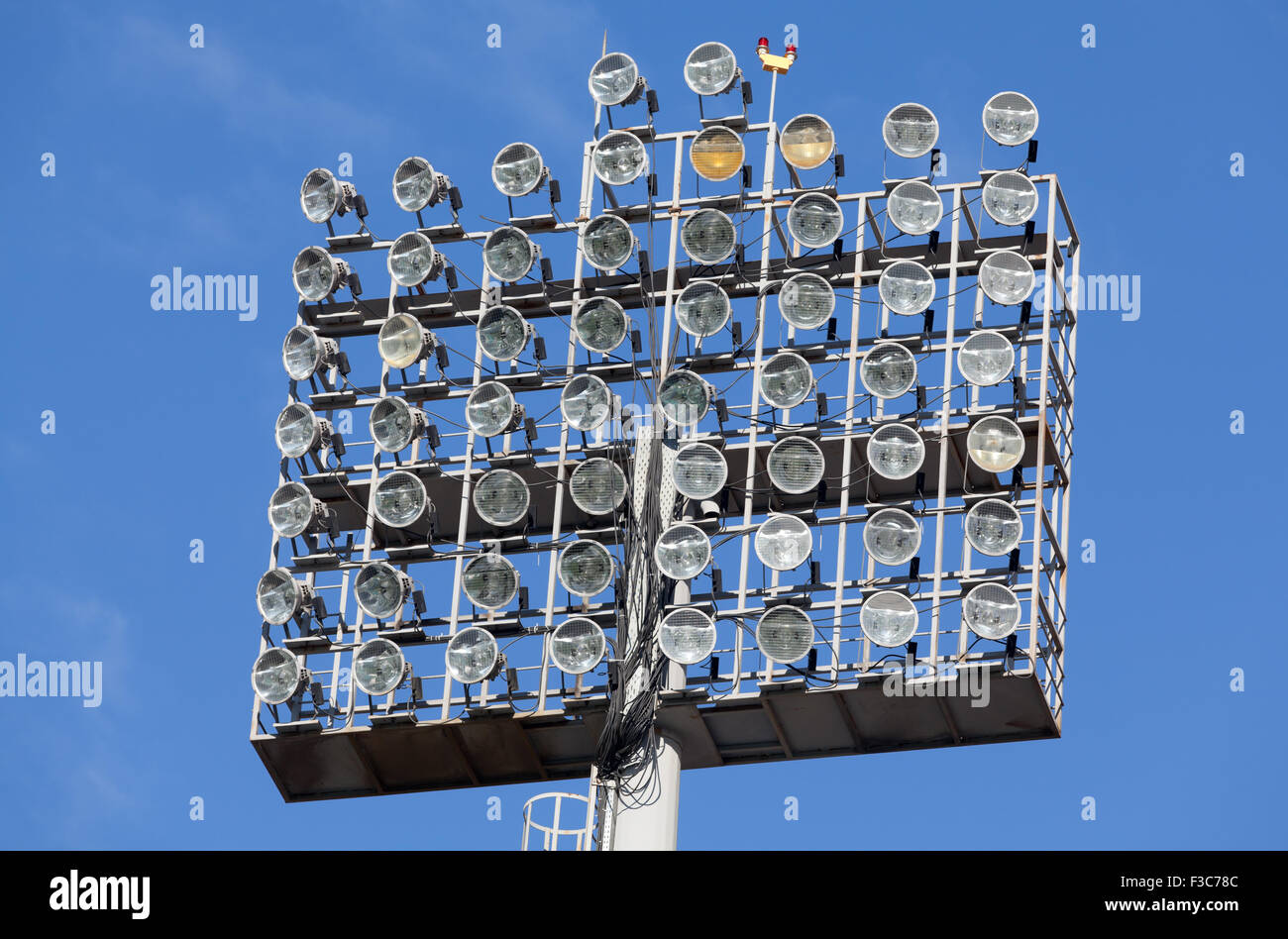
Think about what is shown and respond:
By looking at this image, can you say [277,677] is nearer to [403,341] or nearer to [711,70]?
[403,341]

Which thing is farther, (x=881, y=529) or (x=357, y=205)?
(x=357, y=205)

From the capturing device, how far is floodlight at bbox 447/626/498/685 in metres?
38.2

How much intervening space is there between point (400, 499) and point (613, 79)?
8.54 meters

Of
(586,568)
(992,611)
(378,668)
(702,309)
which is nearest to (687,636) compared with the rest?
(586,568)

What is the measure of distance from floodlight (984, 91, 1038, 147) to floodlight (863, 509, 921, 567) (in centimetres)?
738

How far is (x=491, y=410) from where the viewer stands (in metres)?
40.3

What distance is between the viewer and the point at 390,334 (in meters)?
42.1

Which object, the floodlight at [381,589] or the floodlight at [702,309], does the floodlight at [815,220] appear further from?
the floodlight at [381,589]

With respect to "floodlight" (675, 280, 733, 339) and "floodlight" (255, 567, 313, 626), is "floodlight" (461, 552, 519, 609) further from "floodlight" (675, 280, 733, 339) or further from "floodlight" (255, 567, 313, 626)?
"floodlight" (675, 280, 733, 339)

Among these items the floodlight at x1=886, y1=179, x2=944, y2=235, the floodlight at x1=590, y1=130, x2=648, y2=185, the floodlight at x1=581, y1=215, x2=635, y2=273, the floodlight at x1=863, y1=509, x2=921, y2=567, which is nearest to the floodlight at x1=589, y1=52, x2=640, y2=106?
the floodlight at x1=590, y1=130, x2=648, y2=185

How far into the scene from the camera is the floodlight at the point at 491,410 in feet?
132
